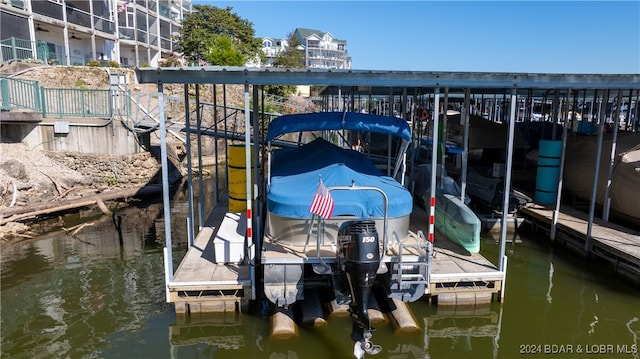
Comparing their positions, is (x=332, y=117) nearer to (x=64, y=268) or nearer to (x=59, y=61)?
(x=64, y=268)

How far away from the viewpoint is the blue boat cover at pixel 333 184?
22.2ft

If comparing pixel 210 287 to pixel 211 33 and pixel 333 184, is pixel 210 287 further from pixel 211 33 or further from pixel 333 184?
pixel 211 33

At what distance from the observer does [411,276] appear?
21.3 ft

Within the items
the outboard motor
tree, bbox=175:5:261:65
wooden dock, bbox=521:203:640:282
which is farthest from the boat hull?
tree, bbox=175:5:261:65

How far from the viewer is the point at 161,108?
6.51 m

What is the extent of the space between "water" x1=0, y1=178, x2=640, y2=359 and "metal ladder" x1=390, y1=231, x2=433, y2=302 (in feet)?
2.34

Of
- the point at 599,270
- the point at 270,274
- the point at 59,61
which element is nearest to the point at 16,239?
the point at 270,274

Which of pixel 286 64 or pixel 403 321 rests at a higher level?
pixel 286 64

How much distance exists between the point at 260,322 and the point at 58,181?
36.5 ft

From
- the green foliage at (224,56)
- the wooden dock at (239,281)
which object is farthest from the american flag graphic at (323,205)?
the green foliage at (224,56)

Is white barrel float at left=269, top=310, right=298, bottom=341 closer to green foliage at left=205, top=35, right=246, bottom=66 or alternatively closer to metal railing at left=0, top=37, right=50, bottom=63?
→ metal railing at left=0, top=37, right=50, bottom=63

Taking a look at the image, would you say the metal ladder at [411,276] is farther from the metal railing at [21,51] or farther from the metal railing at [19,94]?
the metal railing at [21,51]

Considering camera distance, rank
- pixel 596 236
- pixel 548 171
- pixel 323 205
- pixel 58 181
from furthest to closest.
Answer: pixel 58 181 → pixel 548 171 → pixel 596 236 → pixel 323 205

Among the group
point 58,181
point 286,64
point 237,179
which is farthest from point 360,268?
point 286,64
